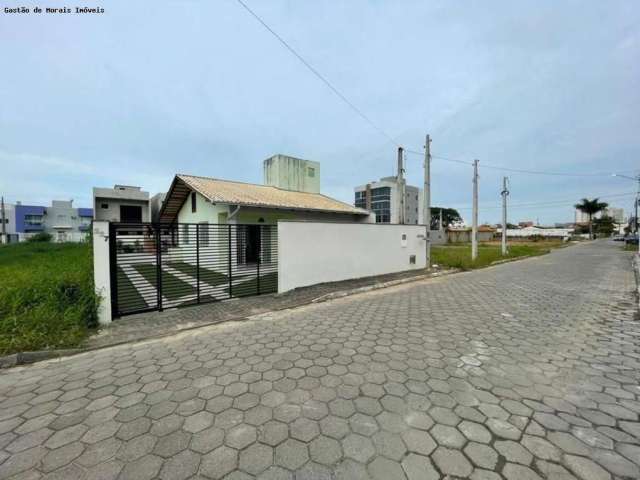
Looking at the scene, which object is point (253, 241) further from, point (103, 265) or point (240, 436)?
point (240, 436)

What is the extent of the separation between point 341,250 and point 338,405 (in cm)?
639

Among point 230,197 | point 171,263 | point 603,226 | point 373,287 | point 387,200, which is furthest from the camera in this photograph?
point 603,226

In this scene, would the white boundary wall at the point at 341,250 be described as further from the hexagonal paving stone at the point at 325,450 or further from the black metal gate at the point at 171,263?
the hexagonal paving stone at the point at 325,450

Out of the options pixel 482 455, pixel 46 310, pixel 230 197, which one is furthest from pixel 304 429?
pixel 230 197

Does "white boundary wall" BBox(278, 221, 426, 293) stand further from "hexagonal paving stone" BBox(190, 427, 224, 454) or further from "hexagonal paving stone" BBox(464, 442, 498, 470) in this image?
"hexagonal paving stone" BBox(464, 442, 498, 470)

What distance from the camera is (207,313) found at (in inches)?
222

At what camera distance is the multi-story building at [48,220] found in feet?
161

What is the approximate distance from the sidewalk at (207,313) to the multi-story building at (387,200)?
131ft

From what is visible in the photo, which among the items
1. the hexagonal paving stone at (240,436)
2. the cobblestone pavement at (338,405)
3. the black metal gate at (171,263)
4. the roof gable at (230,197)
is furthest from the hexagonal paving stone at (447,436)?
the roof gable at (230,197)

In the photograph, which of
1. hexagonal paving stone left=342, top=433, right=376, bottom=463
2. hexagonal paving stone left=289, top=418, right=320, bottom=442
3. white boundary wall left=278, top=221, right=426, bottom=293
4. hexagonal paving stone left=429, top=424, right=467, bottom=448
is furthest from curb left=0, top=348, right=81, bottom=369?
hexagonal paving stone left=429, top=424, right=467, bottom=448

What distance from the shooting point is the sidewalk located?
4480mm

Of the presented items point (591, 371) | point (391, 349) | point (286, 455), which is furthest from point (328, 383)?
point (591, 371)

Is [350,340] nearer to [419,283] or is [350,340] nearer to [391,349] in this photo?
[391,349]

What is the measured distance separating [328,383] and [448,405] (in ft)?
3.85
